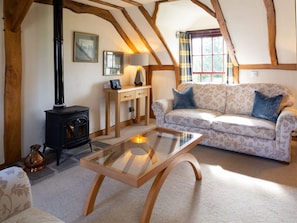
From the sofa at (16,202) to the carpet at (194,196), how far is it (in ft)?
2.20

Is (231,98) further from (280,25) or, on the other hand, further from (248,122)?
(280,25)

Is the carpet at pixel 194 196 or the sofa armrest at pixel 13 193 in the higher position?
the sofa armrest at pixel 13 193

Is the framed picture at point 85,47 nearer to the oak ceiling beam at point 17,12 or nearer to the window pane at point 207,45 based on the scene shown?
the oak ceiling beam at point 17,12

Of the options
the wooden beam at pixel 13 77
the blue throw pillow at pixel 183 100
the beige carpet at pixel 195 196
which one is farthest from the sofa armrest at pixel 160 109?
the wooden beam at pixel 13 77

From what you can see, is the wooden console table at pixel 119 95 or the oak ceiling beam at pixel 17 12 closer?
the oak ceiling beam at pixel 17 12

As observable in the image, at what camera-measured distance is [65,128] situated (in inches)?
122

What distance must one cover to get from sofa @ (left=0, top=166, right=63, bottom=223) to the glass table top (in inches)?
21.5

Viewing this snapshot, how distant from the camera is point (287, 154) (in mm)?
2994

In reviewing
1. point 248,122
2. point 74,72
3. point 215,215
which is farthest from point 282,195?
point 74,72

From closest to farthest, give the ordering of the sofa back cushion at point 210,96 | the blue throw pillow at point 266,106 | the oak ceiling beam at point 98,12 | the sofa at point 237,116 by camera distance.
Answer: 1. the sofa at point 237,116
2. the blue throw pillow at point 266,106
3. the oak ceiling beam at point 98,12
4. the sofa back cushion at point 210,96

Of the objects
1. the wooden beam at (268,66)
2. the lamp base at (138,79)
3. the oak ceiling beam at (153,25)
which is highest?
the oak ceiling beam at (153,25)

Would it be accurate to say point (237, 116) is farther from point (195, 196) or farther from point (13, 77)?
point (13, 77)

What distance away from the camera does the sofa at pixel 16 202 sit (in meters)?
1.32

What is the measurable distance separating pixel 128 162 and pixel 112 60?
290 cm
